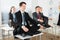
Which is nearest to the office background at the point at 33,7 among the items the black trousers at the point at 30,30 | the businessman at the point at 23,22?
the businessman at the point at 23,22

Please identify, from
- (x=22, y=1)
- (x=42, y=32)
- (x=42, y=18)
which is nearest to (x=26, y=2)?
(x=22, y=1)

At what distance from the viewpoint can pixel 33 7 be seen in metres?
2.72

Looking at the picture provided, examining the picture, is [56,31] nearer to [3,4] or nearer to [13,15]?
[13,15]

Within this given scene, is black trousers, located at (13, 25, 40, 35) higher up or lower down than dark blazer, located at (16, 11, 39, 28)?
lower down

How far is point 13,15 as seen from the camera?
98.7 inches

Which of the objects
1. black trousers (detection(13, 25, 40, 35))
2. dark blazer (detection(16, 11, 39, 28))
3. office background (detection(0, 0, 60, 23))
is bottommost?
black trousers (detection(13, 25, 40, 35))

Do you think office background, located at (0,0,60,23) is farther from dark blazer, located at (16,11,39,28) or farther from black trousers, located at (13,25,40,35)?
black trousers, located at (13,25,40,35)

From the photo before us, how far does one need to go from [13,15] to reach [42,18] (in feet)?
1.95

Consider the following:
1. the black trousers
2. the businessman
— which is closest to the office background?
the businessman

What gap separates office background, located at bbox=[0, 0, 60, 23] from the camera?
2510mm

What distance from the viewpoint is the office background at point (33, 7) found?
98.8 inches

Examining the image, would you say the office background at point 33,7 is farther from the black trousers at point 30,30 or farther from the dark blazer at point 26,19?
the black trousers at point 30,30

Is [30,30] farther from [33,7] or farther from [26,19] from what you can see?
[33,7]

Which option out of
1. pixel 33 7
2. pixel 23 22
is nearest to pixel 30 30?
pixel 23 22
